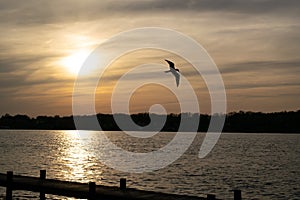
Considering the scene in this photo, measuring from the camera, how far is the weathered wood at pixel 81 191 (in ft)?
72.5

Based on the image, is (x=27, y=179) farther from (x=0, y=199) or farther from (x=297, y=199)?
(x=297, y=199)

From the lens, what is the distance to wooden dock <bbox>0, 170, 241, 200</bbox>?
22.1m

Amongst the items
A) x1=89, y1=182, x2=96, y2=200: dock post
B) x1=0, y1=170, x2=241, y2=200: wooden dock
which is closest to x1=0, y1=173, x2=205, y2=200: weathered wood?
x1=0, y1=170, x2=241, y2=200: wooden dock

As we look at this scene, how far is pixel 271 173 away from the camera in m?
56.2

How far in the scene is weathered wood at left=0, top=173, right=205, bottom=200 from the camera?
22.1m

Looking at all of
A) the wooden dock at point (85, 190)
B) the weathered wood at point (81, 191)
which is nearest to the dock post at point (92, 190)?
the wooden dock at point (85, 190)

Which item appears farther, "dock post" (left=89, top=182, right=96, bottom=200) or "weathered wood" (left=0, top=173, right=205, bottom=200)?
"dock post" (left=89, top=182, right=96, bottom=200)

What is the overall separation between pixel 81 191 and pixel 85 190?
0.23 meters

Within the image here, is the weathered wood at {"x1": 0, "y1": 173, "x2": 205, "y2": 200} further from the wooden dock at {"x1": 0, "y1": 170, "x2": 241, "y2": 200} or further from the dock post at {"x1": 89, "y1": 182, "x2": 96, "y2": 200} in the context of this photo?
the dock post at {"x1": 89, "y1": 182, "x2": 96, "y2": 200}

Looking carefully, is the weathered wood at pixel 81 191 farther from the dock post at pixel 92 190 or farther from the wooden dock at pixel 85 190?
the dock post at pixel 92 190

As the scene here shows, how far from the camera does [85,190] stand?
2358 centimetres

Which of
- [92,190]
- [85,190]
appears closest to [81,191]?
[85,190]

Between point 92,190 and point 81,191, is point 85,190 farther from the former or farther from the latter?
point 92,190

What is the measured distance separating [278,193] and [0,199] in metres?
21.8
